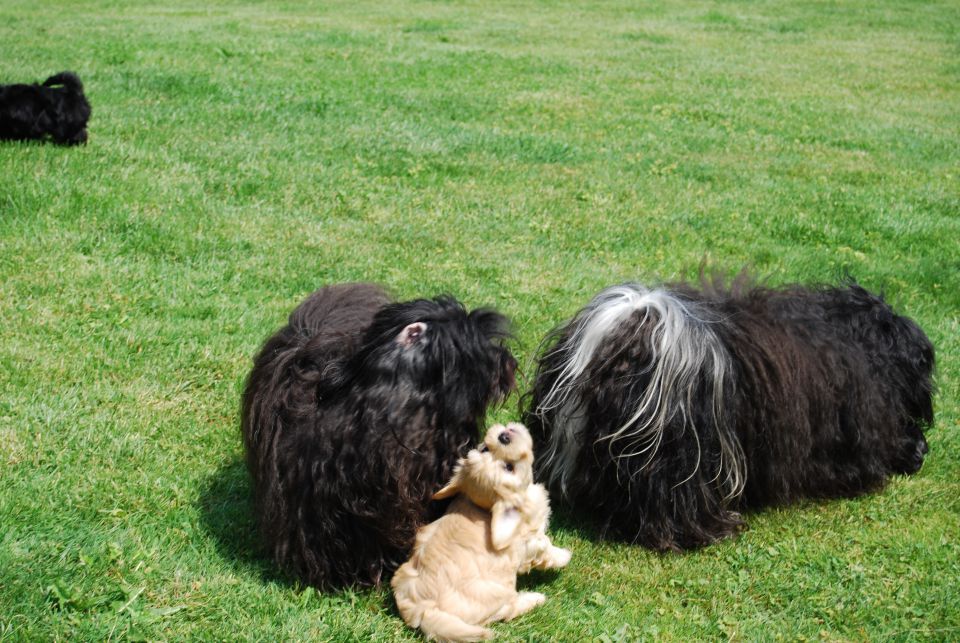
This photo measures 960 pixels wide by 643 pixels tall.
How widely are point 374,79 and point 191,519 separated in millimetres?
10213

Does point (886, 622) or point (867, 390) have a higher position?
point (867, 390)

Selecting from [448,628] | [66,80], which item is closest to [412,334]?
[448,628]

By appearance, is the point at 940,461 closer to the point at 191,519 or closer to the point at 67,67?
the point at 191,519

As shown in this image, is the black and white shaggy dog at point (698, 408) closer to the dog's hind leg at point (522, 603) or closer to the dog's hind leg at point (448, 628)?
the dog's hind leg at point (522, 603)

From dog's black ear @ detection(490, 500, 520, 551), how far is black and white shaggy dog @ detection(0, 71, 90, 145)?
7422 millimetres

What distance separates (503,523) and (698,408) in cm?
105

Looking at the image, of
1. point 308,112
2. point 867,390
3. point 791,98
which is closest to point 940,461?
point 867,390

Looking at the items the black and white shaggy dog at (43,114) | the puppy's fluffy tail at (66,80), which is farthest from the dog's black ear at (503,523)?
the puppy's fluffy tail at (66,80)

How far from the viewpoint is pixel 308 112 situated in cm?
1159

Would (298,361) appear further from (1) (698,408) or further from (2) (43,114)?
(2) (43,114)

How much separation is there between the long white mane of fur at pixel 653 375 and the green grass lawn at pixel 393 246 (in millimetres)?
456

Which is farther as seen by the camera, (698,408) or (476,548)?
(698,408)

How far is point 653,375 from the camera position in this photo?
4.04 meters

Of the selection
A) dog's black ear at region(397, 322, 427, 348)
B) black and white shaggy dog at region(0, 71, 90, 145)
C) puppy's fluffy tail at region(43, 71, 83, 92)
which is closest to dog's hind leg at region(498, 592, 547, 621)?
dog's black ear at region(397, 322, 427, 348)
